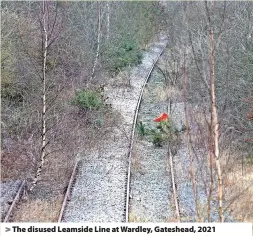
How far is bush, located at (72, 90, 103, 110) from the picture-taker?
18.0 m

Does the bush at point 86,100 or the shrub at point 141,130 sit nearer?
the shrub at point 141,130

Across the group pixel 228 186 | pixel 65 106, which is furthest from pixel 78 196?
pixel 65 106

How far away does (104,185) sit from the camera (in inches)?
513

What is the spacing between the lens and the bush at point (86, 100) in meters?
18.0

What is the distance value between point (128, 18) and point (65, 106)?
16.1m

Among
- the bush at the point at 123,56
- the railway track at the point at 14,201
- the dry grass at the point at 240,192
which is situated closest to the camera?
the railway track at the point at 14,201

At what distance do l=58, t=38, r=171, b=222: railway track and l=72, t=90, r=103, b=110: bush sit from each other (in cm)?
130

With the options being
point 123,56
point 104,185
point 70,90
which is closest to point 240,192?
point 104,185
